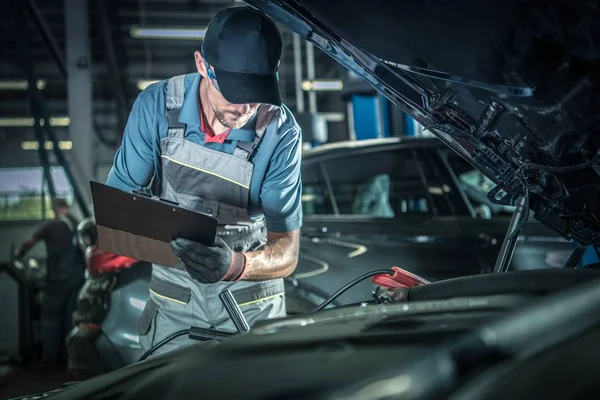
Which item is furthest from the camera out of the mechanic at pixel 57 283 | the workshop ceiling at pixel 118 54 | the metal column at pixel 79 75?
the workshop ceiling at pixel 118 54

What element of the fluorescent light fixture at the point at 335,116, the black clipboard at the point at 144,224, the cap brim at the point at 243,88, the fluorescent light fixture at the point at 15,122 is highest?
the cap brim at the point at 243,88

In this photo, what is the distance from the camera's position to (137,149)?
177 cm

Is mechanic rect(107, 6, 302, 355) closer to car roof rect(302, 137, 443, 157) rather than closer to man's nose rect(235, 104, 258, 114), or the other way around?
man's nose rect(235, 104, 258, 114)

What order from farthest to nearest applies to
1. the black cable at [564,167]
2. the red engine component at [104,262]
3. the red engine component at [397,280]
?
1. the red engine component at [104,262]
2. the red engine component at [397,280]
3. the black cable at [564,167]

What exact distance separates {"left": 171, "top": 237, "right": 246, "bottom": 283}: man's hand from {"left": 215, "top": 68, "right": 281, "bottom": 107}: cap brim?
36 centimetres

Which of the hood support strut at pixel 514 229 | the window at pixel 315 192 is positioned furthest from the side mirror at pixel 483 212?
the hood support strut at pixel 514 229

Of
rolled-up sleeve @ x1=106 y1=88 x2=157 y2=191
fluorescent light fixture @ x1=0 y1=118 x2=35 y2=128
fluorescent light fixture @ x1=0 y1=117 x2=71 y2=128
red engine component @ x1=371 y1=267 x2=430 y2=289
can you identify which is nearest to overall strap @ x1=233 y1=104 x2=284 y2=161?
rolled-up sleeve @ x1=106 y1=88 x2=157 y2=191

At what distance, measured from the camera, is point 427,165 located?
3020mm

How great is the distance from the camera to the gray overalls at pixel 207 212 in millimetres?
1748

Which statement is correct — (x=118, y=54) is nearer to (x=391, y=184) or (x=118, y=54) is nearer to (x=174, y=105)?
(x=391, y=184)

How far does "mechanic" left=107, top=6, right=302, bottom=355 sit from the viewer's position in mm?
1679

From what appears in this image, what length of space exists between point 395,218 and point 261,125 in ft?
4.47

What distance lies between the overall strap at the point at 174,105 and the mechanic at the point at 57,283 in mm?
2844

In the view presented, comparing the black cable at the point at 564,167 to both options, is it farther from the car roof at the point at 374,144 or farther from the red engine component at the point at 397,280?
the car roof at the point at 374,144
